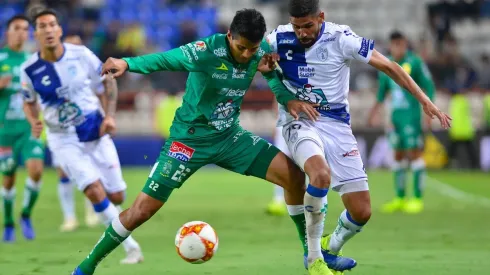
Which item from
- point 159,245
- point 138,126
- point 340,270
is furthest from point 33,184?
point 138,126

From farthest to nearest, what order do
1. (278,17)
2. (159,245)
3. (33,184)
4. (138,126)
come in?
(278,17) < (138,126) < (33,184) < (159,245)

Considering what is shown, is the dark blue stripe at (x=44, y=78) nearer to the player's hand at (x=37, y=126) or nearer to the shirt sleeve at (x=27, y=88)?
the shirt sleeve at (x=27, y=88)

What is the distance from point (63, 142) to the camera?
1018 cm

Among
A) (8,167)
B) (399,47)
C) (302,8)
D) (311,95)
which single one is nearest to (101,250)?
(311,95)

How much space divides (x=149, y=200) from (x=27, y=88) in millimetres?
3085

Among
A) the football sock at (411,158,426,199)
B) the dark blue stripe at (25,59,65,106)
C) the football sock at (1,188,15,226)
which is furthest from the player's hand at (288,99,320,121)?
the football sock at (411,158,426,199)

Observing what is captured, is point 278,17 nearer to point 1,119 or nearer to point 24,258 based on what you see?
point 1,119

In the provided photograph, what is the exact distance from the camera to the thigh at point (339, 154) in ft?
27.5

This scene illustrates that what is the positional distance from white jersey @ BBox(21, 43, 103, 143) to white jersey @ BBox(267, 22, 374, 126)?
2.64m

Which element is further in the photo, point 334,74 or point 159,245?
point 159,245

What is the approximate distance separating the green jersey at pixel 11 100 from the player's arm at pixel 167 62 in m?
5.50

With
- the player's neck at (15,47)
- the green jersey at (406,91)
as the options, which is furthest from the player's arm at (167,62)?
the green jersey at (406,91)

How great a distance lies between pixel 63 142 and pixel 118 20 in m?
20.4

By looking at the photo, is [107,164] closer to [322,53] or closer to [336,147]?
[336,147]
